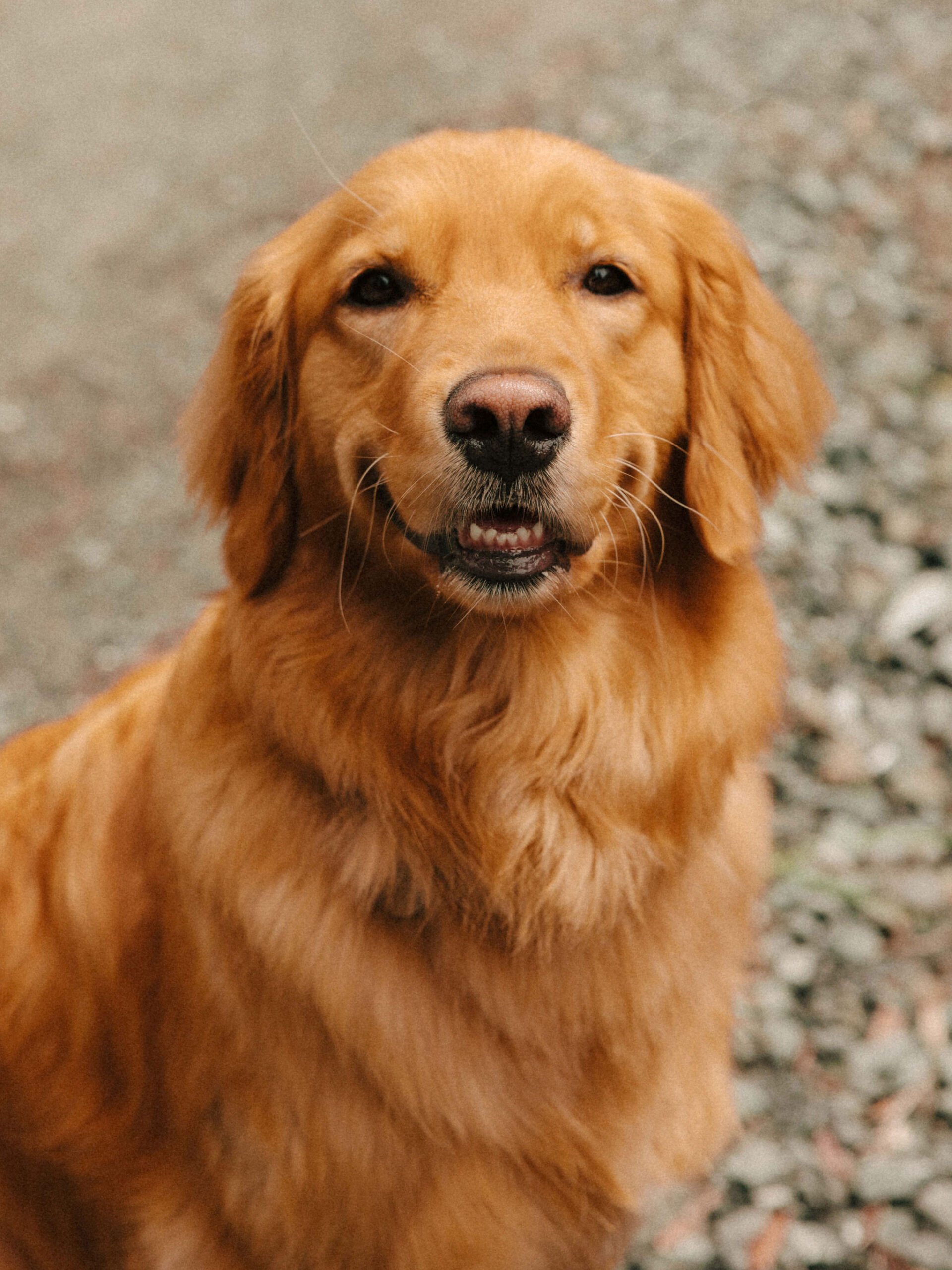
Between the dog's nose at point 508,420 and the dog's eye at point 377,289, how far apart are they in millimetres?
420

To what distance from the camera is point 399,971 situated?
2.10 meters

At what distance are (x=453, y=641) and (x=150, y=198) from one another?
480 cm

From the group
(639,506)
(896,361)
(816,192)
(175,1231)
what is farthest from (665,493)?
(816,192)

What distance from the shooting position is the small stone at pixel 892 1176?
9.22ft

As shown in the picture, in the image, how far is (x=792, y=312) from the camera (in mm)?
4953

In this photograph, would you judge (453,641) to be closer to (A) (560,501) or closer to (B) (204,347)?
(A) (560,501)

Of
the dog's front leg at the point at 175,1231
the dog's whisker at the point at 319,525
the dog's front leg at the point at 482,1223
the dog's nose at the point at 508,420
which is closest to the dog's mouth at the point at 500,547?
the dog's nose at the point at 508,420

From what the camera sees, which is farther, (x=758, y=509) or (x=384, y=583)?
(x=758, y=509)

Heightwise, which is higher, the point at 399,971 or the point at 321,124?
the point at 321,124

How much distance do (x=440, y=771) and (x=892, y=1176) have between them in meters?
1.68

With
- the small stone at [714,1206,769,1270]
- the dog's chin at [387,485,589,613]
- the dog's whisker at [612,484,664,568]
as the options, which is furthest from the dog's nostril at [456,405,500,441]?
the small stone at [714,1206,769,1270]

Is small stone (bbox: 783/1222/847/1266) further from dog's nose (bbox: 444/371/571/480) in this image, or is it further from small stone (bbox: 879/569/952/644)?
dog's nose (bbox: 444/371/571/480)

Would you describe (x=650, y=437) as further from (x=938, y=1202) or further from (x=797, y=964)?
(x=938, y=1202)

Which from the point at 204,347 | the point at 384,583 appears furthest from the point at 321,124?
the point at 384,583
